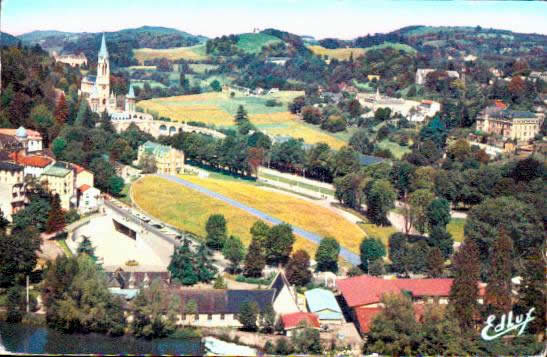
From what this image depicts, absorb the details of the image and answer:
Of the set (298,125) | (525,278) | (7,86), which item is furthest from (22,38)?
(298,125)

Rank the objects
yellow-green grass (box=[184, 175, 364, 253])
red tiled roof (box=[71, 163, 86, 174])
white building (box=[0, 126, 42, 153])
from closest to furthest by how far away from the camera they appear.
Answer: red tiled roof (box=[71, 163, 86, 174]) < yellow-green grass (box=[184, 175, 364, 253]) < white building (box=[0, 126, 42, 153])

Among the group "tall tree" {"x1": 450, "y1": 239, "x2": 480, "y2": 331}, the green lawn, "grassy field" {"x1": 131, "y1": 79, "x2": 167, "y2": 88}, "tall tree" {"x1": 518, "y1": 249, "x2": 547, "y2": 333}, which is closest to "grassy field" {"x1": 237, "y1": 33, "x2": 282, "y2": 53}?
"grassy field" {"x1": 131, "y1": 79, "x2": 167, "y2": 88}

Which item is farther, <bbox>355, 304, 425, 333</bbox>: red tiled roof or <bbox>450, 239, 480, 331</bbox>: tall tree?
<bbox>450, 239, 480, 331</bbox>: tall tree

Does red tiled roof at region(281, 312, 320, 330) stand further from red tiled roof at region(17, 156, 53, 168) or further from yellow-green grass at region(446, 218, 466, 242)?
yellow-green grass at region(446, 218, 466, 242)

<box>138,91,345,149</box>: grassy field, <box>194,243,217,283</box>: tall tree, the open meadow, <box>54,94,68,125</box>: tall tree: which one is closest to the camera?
<box>194,243,217,283</box>: tall tree

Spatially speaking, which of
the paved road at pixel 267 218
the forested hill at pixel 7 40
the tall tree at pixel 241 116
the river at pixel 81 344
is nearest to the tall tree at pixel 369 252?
the paved road at pixel 267 218

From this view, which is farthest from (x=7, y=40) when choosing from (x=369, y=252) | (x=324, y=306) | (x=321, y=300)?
(x=324, y=306)

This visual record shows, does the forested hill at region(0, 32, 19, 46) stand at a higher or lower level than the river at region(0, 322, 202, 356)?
higher
